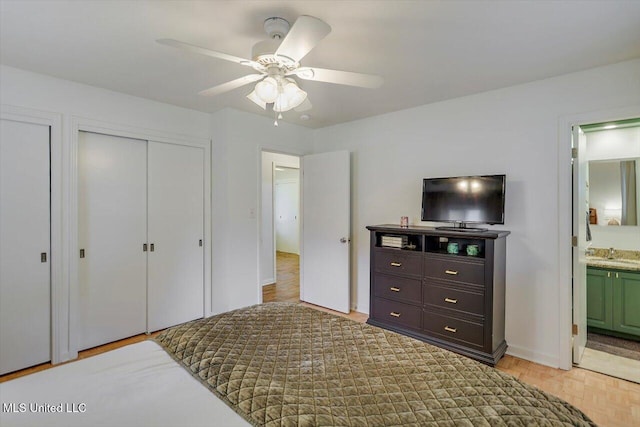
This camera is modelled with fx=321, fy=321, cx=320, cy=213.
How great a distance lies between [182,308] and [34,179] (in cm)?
180

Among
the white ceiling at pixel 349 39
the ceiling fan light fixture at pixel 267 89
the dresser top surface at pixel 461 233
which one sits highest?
the white ceiling at pixel 349 39

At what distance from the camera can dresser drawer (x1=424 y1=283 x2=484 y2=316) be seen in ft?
8.52

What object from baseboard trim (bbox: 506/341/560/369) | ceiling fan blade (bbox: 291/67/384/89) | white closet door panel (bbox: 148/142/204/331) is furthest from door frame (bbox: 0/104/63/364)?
baseboard trim (bbox: 506/341/560/369)

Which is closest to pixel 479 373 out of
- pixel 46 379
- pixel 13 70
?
pixel 46 379

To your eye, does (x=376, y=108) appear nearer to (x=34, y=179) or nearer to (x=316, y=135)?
(x=316, y=135)

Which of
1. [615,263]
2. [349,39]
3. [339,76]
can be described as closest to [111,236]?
[339,76]

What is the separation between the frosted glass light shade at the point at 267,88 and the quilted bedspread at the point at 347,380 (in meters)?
1.32

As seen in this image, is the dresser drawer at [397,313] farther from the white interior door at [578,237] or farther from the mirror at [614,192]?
the mirror at [614,192]

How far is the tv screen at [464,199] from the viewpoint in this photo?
8.91 ft

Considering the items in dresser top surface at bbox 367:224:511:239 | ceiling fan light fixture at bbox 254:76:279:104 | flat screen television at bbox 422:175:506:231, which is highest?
ceiling fan light fixture at bbox 254:76:279:104

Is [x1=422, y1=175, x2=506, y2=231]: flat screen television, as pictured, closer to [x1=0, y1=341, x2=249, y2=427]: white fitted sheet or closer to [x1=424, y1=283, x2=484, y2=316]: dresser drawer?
[x1=424, y1=283, x2=484, y2=316]: dresser drawer

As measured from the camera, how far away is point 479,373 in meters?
1.34

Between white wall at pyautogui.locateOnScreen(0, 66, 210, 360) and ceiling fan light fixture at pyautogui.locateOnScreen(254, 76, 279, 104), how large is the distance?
6.37ft

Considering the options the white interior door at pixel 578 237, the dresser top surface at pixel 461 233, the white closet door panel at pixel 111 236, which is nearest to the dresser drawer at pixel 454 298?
the dresser top surface at pixel 461 233
